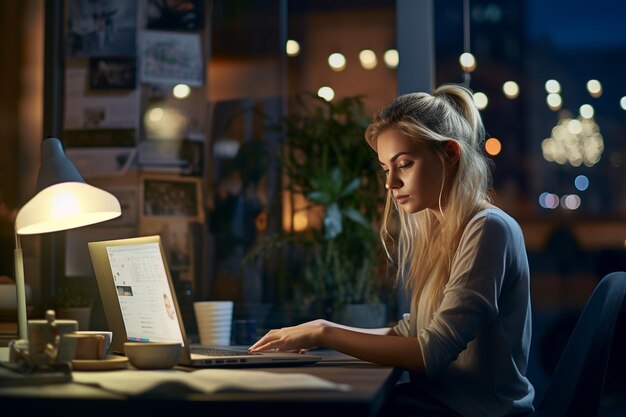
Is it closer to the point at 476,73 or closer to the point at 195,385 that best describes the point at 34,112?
the point at 476,73

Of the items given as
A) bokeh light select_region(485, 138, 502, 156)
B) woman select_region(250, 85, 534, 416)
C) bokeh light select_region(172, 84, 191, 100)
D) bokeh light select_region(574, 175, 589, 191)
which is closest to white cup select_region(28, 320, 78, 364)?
woman select_region(250, 85, 534, 416)

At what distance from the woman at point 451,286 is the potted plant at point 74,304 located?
3.94 feet

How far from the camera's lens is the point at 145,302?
6.25 ft

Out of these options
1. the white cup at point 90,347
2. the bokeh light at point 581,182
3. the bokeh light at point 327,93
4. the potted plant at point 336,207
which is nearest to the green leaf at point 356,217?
the potted plant at point 336,207

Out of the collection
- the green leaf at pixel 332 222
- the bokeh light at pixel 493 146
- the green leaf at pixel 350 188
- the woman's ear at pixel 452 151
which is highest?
the bokeh light at pixel 493 146

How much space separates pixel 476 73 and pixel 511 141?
32 centimetres

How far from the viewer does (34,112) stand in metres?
3.54

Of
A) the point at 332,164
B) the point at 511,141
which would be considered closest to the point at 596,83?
the point at 511,141

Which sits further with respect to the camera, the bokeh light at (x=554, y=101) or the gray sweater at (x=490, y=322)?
the bokeh light at (x=554, y=101)

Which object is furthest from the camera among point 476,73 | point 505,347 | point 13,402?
point 476,73

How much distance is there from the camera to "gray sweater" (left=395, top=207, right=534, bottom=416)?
1.82 m

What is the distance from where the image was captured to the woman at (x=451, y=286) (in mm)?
1807

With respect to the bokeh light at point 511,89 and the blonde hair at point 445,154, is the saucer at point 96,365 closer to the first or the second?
the blonde hair at point 445,154

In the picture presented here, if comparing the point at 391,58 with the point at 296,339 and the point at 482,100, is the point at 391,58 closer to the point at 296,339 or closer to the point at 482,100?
the point at 482,100
